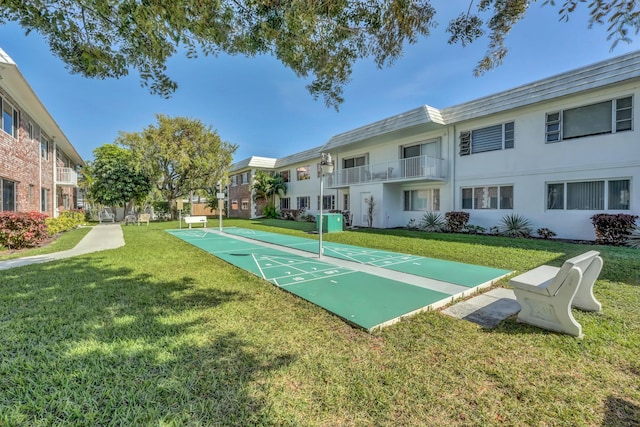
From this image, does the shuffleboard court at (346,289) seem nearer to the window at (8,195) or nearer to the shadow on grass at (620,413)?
the shadow on grass at (620,413)

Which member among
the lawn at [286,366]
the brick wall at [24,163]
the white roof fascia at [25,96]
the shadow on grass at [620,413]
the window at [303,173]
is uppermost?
the white roof fascia at [25,96]

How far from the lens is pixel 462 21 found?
5309 millimetres

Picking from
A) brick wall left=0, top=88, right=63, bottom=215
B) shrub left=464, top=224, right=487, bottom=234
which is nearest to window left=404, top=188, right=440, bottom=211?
shrub left=464, top=224, right=487, bottom=234

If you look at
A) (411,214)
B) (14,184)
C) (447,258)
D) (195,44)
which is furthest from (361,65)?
(14,184)

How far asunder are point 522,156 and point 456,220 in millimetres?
4124

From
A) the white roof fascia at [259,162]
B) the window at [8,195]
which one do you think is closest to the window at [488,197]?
the window at [8,195]

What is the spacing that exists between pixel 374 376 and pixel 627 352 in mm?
2975

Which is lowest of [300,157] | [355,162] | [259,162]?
[355,162]

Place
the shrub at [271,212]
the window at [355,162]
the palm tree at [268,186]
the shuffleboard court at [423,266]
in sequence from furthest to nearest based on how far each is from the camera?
the shrub at [271,212]
the palm tree at [268,186]
the window at [355,162]
the shuffleboard court at [423,266]

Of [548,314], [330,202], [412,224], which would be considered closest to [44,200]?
[330,202]

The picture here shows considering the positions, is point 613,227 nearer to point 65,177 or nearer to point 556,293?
point 556,293

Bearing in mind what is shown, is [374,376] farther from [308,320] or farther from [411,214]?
[411,214]

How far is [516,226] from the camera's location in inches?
504

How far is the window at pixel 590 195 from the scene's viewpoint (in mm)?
10484
